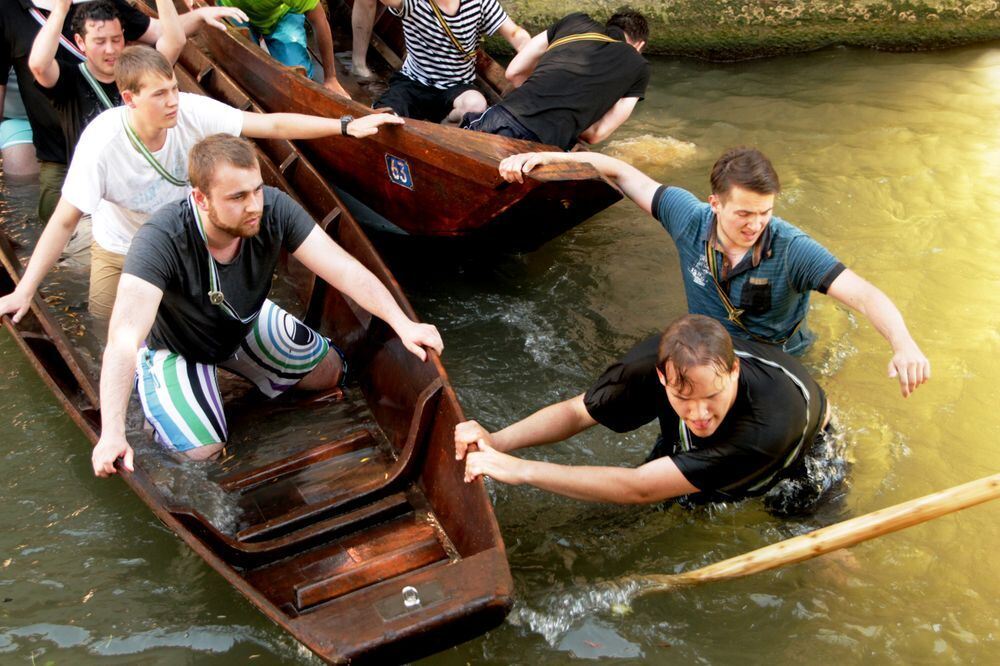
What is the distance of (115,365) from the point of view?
3.37 m

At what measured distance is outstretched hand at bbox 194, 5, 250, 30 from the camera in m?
5.50

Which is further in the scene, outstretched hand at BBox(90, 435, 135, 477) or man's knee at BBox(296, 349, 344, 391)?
man's knee at BBox(296, 349, 344, 391)

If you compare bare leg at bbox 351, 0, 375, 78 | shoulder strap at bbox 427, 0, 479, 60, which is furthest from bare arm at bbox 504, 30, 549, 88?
bare leg at bbox 351, 0, 375, 78

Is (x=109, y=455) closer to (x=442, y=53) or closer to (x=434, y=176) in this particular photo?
(x=434, y=176)

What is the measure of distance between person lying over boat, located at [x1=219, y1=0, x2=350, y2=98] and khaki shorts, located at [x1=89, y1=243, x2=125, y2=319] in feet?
7.02

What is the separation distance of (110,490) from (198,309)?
98cm

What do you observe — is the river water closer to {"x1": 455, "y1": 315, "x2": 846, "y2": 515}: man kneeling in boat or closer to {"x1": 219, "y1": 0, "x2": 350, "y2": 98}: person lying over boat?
{"x1": 455, "y1": 315, "x2": 846, "y2": 515}: man kneeling in boat

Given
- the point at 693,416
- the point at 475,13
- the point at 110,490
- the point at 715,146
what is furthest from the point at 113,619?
the point at 715,146

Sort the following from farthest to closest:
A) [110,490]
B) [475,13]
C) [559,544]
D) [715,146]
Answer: [715,146], [475,13], [110,490], [559,544]

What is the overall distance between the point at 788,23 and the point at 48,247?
658 centimetres

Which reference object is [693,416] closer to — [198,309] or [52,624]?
[198,309]

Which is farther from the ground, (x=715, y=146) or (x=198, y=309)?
(x=198, y=309)

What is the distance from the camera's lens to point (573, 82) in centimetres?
507

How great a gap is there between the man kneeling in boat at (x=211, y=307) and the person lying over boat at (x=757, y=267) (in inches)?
44.0
